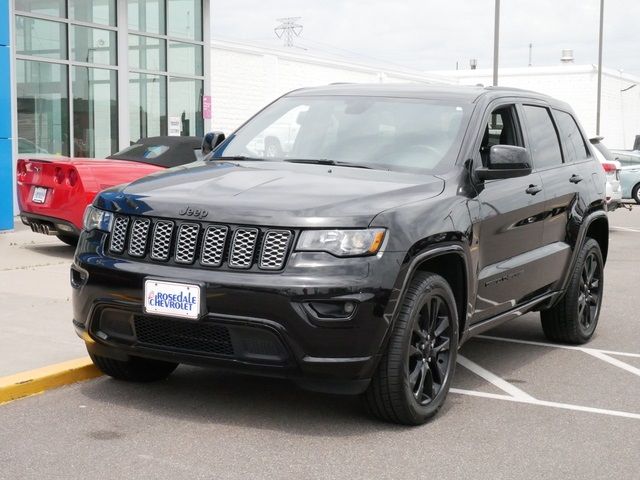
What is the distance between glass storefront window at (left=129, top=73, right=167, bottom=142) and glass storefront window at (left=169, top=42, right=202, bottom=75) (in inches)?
19.4

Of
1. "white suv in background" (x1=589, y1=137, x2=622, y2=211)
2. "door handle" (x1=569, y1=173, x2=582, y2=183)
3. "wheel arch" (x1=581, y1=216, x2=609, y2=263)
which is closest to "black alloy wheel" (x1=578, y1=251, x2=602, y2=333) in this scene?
"wheel arch" (x1=581, y1=216, x2=609, y2=263)

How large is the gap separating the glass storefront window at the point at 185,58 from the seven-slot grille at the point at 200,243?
15.9 metres

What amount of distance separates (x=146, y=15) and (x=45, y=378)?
15011mm

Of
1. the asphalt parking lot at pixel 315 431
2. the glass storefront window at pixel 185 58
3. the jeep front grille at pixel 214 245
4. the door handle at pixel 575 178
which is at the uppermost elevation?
the glass storefront window at pixel 185 58

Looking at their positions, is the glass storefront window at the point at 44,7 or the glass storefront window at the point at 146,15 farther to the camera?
the glass storefront window at the point at 146,15

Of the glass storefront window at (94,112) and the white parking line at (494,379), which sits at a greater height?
the glass storefront window at (94,112)

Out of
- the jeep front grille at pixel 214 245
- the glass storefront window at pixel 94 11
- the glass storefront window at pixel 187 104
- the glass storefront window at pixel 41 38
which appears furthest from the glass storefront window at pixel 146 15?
the jeep front grille at pixel 214 245

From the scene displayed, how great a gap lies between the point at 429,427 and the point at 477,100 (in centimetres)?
215

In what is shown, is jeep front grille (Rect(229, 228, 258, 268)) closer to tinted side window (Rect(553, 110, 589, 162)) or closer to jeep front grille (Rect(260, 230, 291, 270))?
jeep front grille (Rect(260, 230, 291, 270))

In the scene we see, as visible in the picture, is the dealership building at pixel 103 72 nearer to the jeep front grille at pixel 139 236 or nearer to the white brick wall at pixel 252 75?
the white brick wall at pixel 252 75

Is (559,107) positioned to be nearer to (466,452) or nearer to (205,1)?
(466,452)

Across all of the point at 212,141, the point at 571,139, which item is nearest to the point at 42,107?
the point at 212,141

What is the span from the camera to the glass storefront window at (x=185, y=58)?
820 inches

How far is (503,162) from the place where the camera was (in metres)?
5.96
